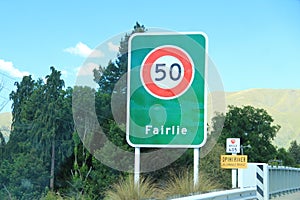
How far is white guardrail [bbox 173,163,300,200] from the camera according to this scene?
45.1ft

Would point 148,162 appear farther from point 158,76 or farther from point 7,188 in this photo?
point 7,188

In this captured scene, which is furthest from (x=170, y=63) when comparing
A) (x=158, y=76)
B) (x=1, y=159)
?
(x=1, y=159)

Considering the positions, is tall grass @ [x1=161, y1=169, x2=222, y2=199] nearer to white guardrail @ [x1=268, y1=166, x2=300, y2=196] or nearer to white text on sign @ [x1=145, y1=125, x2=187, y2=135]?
white text on sign @ [x1=145, y1=125, x2=187, y2=135]

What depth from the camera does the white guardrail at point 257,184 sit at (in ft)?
45.1

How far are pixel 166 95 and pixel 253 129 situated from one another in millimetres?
72866

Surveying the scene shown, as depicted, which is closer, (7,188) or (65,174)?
(65,174)

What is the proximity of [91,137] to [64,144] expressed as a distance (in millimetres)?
14917

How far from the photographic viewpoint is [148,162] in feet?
80.5

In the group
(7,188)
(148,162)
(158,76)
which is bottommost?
(7,188)

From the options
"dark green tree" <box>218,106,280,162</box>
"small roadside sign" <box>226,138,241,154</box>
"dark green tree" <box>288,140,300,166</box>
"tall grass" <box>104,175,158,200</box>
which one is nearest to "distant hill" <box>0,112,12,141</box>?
"dark green tree" <box>218,106,280,162</box>

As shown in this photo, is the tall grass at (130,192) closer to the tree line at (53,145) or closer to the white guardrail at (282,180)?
the white guardrail at (282,180)

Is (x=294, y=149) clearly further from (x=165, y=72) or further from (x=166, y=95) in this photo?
(x=165, y=72)

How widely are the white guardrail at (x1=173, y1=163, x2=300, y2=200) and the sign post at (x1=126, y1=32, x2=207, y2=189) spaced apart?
176 centimetres

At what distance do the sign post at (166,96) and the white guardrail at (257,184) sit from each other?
1.76m
